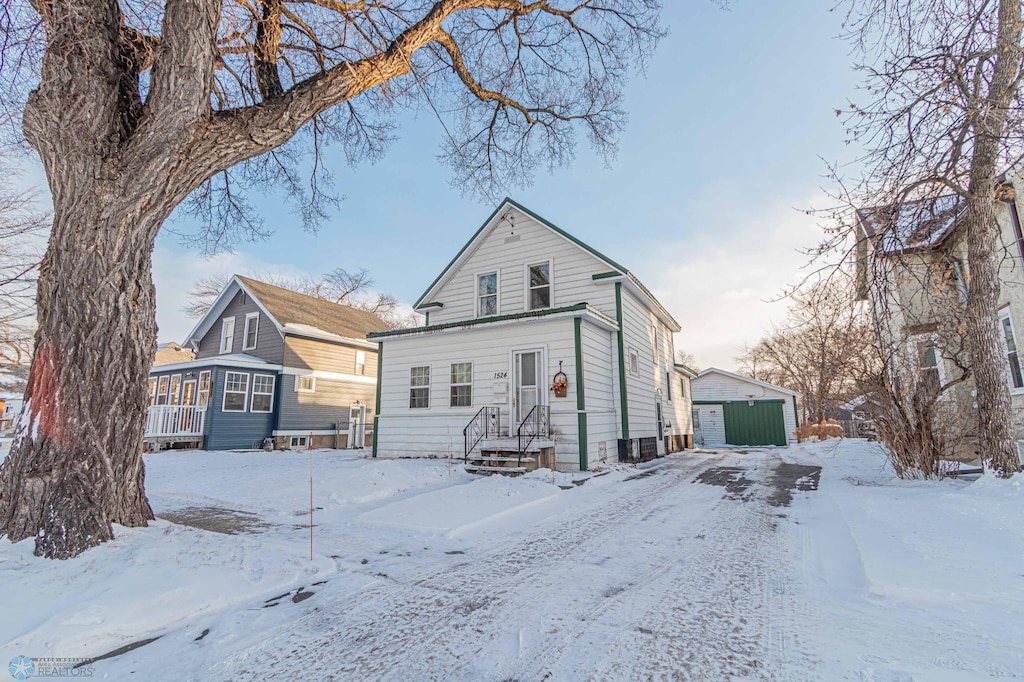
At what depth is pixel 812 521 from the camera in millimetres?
5598

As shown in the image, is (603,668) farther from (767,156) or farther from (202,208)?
(202,208)

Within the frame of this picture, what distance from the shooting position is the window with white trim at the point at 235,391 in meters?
17.9

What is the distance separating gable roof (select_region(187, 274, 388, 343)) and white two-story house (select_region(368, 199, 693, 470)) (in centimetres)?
708

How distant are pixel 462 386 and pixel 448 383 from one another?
0.45m

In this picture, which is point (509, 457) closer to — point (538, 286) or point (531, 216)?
point (538, 286)

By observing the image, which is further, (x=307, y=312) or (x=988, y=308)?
(x=307, y=312)

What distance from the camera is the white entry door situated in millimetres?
20797

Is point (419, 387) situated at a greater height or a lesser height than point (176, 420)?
greater

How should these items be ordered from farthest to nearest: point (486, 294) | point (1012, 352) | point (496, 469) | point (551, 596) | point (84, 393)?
1. point (486, 294)
2. point (1012, 352)
3. point (496, 469)
4. point (84, 393)
5. point (551, 596)

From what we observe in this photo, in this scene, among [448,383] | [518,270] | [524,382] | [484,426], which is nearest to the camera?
[484,426]

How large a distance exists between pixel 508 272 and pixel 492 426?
5.14 meters

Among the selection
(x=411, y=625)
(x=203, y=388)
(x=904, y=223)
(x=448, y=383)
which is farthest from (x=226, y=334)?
(x=904, y=223)

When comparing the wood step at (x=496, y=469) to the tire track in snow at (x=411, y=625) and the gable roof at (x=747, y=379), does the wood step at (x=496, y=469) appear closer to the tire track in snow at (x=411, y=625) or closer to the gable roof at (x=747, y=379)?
the tire track in snow at (x=411, y=625)

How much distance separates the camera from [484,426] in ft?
38.1
